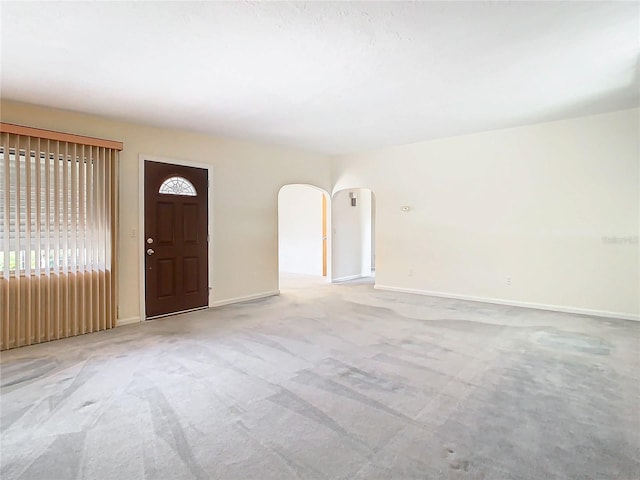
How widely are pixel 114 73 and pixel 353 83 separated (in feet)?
6.91

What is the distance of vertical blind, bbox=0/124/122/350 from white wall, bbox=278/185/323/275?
16.5 feet

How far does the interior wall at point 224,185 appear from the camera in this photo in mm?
4312

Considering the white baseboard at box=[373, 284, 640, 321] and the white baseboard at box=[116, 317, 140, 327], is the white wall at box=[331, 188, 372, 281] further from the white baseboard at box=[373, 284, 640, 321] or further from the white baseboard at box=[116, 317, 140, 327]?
the white baseboard at box=[116, 317, 140, 327]

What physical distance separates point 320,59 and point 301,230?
6.39 m

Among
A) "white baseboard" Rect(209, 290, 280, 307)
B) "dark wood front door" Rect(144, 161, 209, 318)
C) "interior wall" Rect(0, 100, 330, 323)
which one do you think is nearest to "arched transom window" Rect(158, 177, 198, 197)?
"dark wood front door" Rect(144, 161, 209, 318)

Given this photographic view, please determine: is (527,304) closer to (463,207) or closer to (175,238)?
(463,207)

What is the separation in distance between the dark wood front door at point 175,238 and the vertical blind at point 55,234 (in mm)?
477

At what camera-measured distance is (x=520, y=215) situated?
5258mm

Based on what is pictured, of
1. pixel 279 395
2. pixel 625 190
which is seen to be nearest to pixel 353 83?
pixel 279 395

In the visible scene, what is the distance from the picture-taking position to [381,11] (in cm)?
224

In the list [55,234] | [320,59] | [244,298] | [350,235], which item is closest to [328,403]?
[320,59]

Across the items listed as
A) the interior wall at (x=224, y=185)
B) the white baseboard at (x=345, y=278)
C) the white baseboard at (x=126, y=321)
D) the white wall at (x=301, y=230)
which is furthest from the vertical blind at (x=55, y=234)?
the white wall at (x=301, y=230)

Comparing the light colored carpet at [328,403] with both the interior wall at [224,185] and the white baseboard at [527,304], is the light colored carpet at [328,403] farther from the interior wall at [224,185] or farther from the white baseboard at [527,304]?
the interior wall at [224,185]

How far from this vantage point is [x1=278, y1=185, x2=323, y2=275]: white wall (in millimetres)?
8772
